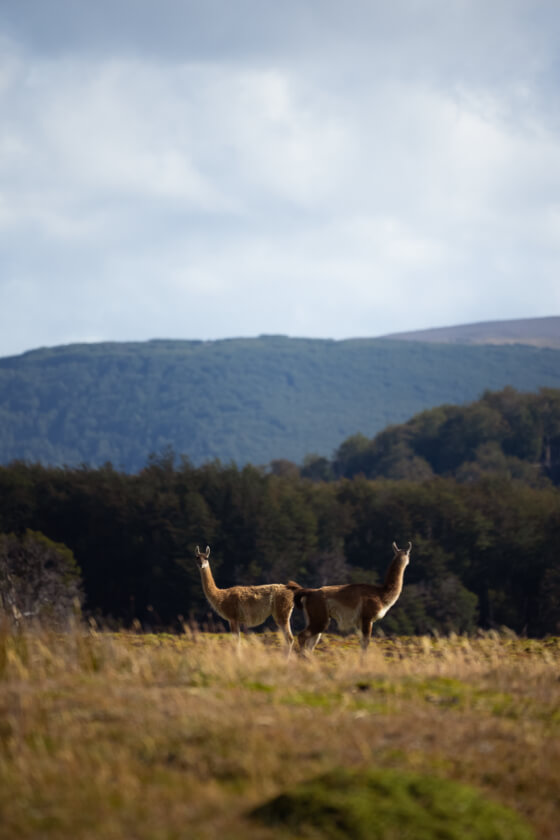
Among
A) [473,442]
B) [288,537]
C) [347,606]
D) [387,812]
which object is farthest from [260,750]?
[473,442]

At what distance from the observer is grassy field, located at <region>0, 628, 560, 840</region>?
723cm

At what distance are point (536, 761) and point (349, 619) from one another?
24.9 ft

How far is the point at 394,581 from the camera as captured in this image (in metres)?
16.4

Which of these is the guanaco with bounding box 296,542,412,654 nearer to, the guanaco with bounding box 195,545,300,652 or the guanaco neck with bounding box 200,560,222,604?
the guanaco with bounding box 195,545,300,652

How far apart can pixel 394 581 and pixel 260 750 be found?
831 centimetres

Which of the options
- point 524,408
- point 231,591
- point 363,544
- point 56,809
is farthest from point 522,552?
point 524,408

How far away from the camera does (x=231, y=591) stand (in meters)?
17.8

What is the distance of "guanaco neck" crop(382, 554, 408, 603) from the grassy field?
13.3 feet

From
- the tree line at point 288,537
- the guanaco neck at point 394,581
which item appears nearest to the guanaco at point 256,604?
the guanaco neck at point 394,581

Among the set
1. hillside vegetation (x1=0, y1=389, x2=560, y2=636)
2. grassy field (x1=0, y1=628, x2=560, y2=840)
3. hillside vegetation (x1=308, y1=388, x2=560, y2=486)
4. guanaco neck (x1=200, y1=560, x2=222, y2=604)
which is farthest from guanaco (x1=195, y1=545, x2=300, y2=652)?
hillside vegetation (x1=308, y1=388, x2=560, y2=486)

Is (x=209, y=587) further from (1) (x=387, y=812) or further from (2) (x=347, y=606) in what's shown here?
(1) (x=387, y=812)

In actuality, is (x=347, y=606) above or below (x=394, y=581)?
below

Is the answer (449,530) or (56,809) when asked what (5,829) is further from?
(449,530)

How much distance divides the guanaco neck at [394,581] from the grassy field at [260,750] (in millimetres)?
4058
